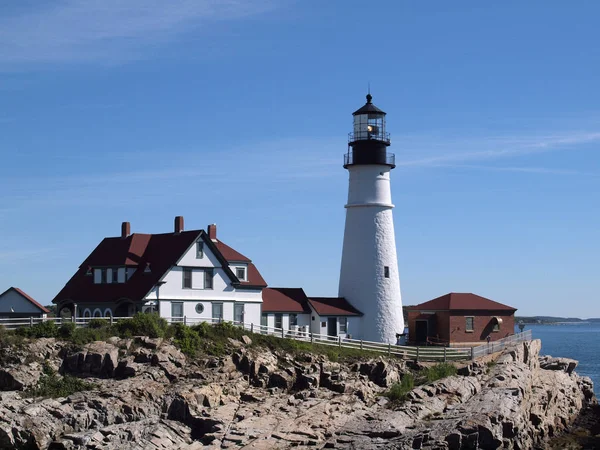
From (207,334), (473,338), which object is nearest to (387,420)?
(207,334)

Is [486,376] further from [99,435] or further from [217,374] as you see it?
[99,435]

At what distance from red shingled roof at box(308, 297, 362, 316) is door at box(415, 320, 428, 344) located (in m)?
3.88

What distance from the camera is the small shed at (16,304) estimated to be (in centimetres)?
4375

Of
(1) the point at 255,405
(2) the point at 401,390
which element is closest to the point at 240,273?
(2) the point at 401,390

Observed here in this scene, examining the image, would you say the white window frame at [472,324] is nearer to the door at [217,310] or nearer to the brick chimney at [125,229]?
the door at [217,310]

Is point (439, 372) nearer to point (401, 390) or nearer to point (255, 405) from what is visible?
point (401, 390)

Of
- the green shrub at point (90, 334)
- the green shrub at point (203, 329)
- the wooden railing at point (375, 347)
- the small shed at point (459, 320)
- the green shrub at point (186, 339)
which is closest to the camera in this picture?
the green shrub at point (90, 334)

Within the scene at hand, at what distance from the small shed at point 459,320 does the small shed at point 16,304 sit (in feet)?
72.4

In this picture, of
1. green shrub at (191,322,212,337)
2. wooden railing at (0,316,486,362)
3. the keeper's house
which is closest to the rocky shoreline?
green shrub at (191,322,212,337)

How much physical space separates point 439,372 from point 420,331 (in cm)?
1063

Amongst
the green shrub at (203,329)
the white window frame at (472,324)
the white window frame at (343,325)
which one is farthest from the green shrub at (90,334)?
the white window frame at (472,324)

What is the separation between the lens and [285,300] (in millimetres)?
50469

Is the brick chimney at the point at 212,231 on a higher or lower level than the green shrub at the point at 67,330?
higher

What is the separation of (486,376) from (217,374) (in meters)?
13.5
